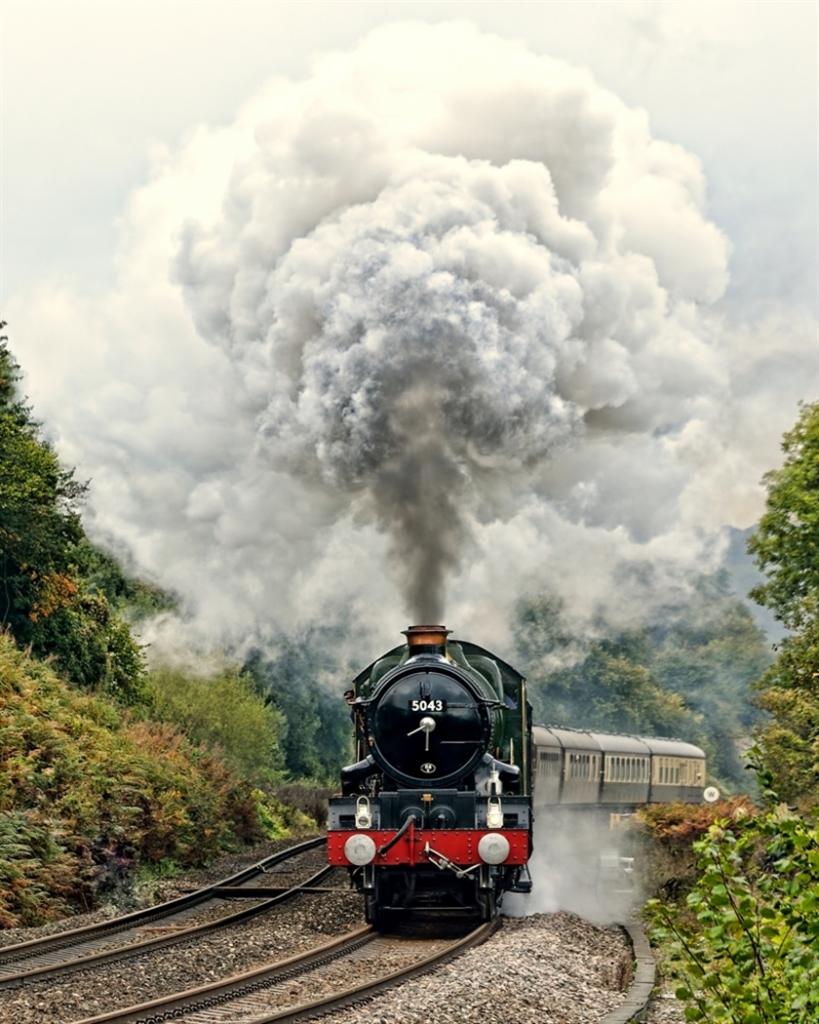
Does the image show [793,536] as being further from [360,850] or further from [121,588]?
[121,588]

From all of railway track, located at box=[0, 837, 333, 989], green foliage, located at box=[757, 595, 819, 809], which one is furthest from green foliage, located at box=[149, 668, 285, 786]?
railway track, located at box=[0, 837, 333, 989]

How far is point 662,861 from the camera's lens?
16.9 metres

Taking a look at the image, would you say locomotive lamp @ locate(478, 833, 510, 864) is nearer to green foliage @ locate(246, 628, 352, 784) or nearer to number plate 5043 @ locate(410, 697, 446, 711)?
number plate 5043 @ locate(410, 697, 446, 711)

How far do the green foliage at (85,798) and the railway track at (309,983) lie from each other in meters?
3.52

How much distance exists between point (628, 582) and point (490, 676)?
63.2 m

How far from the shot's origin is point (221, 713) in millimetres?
29594

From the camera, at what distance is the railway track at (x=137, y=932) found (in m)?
10.2

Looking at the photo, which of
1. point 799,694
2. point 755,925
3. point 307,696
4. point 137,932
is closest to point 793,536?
point 799,694

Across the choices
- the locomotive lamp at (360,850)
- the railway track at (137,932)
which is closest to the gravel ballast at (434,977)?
the railway track at (137,932)

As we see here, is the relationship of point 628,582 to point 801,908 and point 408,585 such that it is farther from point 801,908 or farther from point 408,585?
point 801,908

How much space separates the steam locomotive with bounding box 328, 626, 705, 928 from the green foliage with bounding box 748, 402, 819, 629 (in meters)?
11.8

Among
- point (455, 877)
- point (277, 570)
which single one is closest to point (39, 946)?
point (455, 877)

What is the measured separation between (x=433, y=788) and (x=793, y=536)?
44.8 feet

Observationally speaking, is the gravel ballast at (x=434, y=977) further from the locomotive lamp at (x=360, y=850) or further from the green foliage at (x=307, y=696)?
the green foliage at (x=307, y=696)
